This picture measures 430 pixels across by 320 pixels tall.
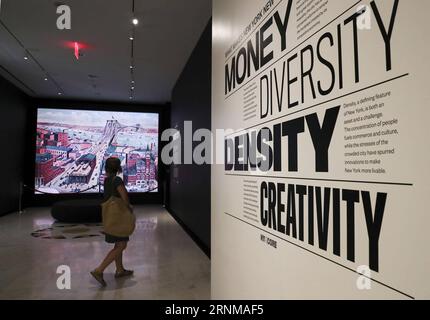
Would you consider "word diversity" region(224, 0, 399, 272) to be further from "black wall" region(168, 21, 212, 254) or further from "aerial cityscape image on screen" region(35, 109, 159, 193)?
"aerial cityscape image on screen" region(35, 109, 159, 193)

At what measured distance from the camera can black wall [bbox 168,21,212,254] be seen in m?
5.38

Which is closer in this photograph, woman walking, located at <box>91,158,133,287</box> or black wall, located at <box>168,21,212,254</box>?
woman walking, located at <box>91,158,133,287</box>

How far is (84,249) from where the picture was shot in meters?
5.33

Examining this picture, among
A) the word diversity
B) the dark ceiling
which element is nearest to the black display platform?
the dark ceiling

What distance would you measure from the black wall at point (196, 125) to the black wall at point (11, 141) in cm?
497

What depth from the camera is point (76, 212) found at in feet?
25.5

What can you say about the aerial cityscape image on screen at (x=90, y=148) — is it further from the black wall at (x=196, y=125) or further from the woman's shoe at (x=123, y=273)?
the woman's shoe at (x=123, y=273)

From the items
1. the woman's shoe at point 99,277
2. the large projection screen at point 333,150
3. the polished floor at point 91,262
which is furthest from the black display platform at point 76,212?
the large projection screen at point 333,150

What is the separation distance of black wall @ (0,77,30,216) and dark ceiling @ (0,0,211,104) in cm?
50

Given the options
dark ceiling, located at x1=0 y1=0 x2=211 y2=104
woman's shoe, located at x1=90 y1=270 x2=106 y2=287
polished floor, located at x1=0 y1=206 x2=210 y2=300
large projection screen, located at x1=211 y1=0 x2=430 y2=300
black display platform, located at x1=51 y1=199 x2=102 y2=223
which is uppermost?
dark ceiling, located at x1=0 y1=0 x2=211 y2=104

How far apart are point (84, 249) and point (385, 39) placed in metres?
5.51

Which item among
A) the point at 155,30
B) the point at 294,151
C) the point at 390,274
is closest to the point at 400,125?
the point at 390,274

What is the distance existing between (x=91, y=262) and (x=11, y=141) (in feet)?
22.5

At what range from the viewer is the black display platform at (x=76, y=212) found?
25.6ft
